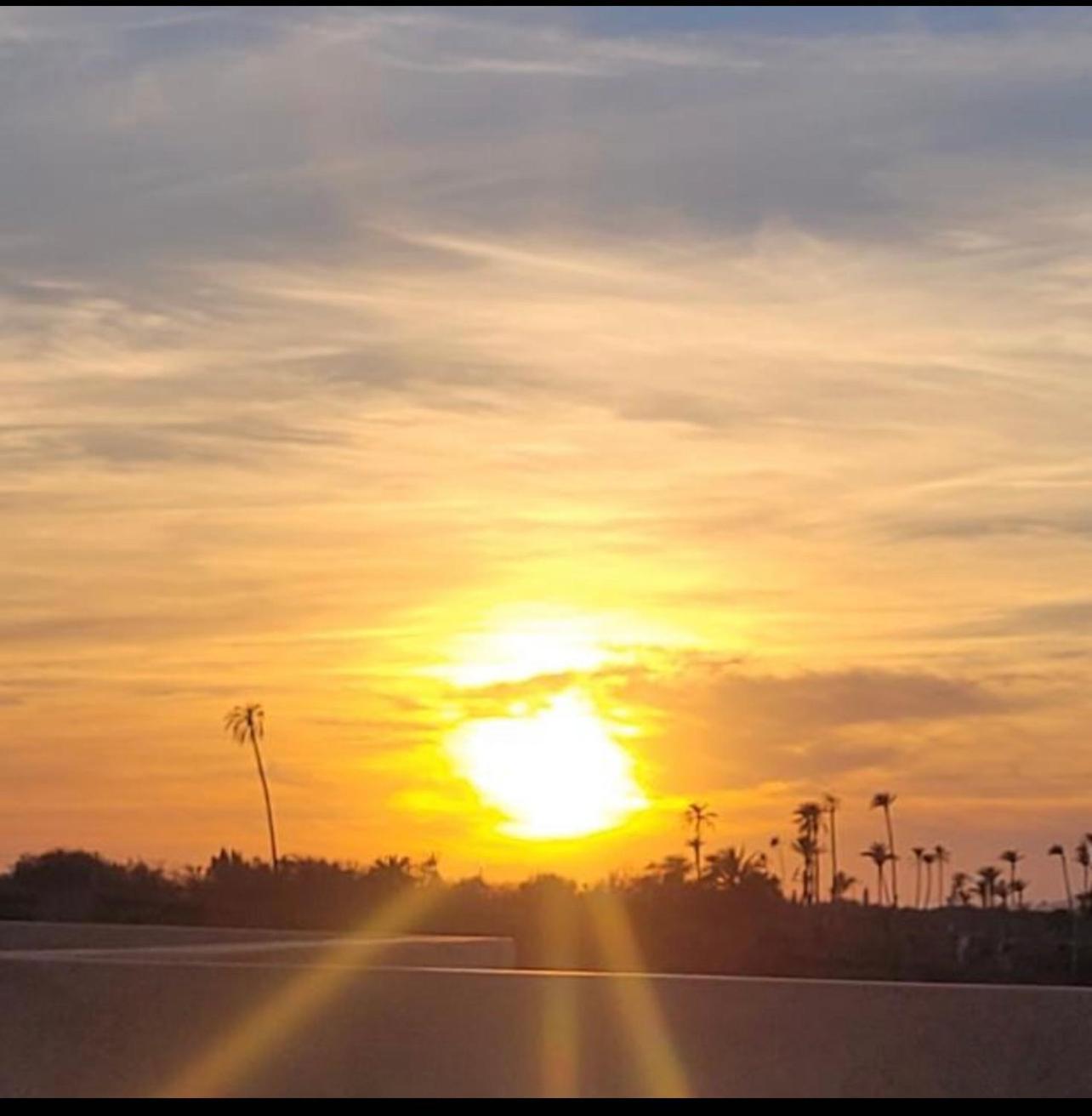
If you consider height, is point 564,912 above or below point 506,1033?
above

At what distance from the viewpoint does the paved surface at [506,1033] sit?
7.85 m

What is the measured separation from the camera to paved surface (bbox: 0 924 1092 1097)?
7.85m

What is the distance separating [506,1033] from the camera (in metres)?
8.40

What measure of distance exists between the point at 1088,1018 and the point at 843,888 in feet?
237

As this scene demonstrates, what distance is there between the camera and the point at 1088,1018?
775 cm

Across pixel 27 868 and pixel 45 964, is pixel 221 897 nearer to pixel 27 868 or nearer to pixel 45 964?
pixel 27 868

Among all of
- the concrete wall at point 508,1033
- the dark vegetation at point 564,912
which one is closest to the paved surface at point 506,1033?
the concrete wall at point 508,1033

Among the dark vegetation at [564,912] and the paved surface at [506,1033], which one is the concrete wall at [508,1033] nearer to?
the paved surface at [506,1033]

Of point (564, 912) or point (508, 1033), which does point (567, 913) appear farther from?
point (508, 1033)

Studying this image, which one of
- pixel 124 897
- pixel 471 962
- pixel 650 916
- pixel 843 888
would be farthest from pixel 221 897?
pixel 843 888

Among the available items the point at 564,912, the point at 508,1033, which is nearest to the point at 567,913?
the point at 564,912

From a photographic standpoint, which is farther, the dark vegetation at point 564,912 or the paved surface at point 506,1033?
the dark vegetation at point 564,912

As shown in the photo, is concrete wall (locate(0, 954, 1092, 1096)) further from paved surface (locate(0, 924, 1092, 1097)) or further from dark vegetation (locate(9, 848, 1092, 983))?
dark vegetation (locate(9, 848, 1092, 983))

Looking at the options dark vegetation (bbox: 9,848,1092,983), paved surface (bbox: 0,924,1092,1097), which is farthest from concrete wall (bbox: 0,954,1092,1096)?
dark vegetation (bbox: 9,848,1092,983)
